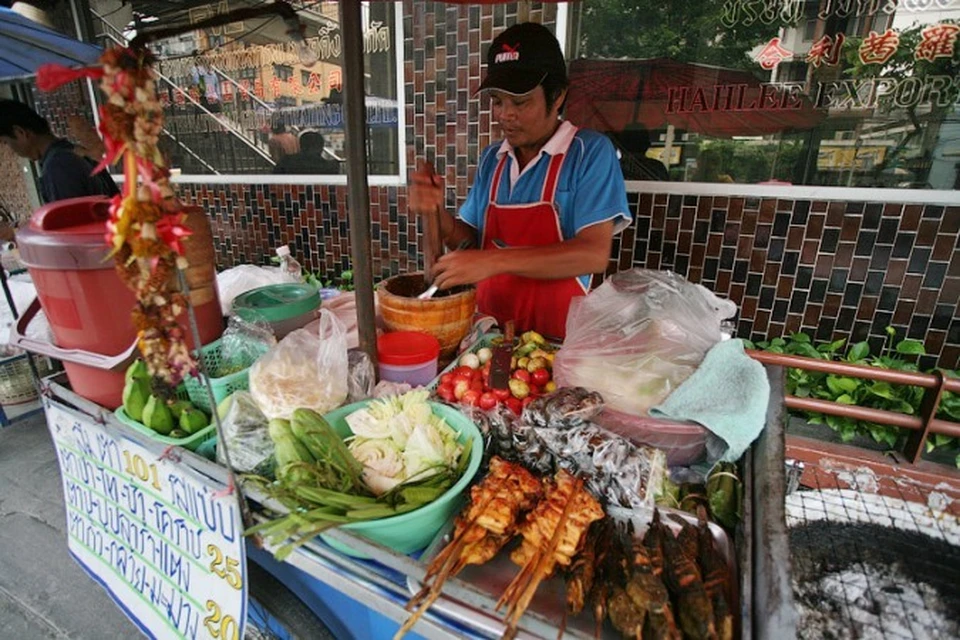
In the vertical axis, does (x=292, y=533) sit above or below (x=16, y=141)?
below

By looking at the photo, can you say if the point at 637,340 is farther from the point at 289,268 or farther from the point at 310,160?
the point at 310,160

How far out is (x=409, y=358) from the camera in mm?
1833

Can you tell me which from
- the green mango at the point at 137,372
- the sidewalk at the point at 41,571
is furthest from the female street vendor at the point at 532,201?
the sidewalk at the point at 41,571

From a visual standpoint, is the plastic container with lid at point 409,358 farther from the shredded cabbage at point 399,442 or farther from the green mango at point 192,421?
the green mango at point 192,421

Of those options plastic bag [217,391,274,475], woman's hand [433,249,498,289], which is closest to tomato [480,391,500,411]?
woman's hand [433,249,498,289]

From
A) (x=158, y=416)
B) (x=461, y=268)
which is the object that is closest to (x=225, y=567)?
(x=158, y=416)

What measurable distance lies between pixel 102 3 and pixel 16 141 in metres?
4.21

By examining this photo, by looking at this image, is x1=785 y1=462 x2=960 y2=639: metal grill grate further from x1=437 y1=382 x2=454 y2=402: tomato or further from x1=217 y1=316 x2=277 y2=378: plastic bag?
x1=217 y1=316 x2=277 y2=378: plastic bag

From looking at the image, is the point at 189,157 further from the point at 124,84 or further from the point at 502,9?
the point at 124,84

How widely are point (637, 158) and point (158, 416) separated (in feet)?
13.5

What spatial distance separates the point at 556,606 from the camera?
1.13 m

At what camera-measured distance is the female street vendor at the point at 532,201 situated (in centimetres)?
214

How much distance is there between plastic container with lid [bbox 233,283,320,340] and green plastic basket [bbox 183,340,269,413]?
0.18m

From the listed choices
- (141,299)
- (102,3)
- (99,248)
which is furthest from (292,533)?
(102,3)
